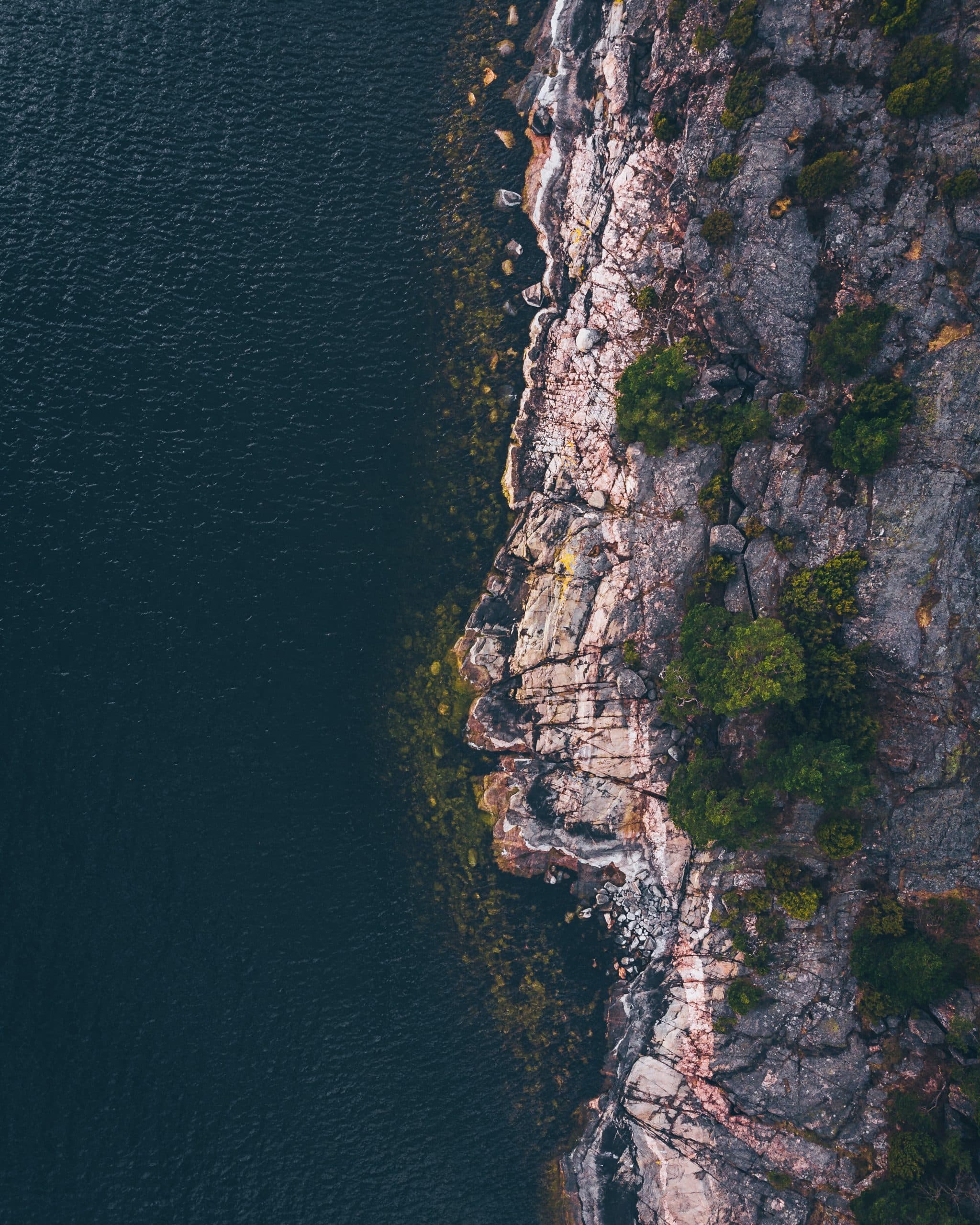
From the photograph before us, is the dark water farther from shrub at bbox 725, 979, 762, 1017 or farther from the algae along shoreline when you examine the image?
shrub at bbox 725, 979, 762, 1017

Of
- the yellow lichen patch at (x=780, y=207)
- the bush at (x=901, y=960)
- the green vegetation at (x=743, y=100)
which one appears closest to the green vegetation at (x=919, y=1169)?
the bush at (x=901, y=960)

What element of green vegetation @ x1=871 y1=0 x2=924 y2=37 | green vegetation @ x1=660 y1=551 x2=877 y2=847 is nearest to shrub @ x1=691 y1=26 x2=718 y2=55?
green vegetation @ x1=871 y1=0 x2=924 y2=37

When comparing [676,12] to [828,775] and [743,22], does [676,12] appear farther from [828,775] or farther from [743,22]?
[828,775]

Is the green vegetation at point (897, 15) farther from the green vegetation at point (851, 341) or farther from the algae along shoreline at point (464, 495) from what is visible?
the algae along shoreline at point (464, 495)

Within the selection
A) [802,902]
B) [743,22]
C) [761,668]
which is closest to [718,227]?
[743,22]

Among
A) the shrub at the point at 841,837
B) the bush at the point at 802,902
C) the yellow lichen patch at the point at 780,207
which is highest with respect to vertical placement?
the yellow lichen patch at the point at 780,207

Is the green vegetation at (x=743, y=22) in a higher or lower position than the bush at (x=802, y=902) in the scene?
higher
